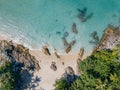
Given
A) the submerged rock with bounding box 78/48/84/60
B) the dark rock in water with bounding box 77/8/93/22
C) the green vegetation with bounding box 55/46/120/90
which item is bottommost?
the green vegetation with bounding box 55/46/120/90

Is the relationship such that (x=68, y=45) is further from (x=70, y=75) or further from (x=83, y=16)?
(x=83, y=16)

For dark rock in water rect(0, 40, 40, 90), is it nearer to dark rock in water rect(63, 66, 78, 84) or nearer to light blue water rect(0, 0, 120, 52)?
light blue water rect(0, 0, 120, 52)

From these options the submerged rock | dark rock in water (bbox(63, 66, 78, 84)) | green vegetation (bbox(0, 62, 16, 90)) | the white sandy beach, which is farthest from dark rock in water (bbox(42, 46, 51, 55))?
green vegetation (bbox(0, 62, 16, 90))

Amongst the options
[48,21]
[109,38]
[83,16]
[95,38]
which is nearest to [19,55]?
[48,21]

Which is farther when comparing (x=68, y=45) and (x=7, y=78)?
(x=68, y=45)

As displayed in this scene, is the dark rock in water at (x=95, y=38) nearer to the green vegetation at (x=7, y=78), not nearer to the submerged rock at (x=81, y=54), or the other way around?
the submerged rock at (x=81, y=54)
